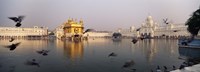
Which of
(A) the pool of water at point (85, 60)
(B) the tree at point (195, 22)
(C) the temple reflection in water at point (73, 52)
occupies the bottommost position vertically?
(A) the pool of water at point (85, 60)

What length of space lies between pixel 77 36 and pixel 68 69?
39.6 metres

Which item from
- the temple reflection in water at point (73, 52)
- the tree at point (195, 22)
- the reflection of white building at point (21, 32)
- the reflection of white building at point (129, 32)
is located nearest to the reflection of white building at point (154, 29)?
the reflection of white building at point (129, 32)

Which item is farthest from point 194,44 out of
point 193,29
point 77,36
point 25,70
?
point 77,36

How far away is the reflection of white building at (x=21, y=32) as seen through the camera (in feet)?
245

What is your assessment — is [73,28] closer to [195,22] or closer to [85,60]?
[195,22]

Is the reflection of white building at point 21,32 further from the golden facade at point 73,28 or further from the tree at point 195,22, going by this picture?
the tree at point 195,22

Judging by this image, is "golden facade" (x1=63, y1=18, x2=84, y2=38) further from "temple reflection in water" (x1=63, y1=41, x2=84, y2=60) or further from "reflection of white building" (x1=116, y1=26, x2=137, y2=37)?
"reflection of white building" (x1=116, y1=26, x2=137, y2=37)

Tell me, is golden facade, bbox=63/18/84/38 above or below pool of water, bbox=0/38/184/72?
above

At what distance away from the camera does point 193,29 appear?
68.3 feet

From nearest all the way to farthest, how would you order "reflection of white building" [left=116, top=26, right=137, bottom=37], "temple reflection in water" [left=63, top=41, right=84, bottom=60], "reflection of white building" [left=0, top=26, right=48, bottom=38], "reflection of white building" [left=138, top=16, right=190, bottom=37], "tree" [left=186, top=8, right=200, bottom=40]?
1. "temple reflection in water" [left=63, top=41, right=84, bottom=60]
2. "tree" [left=186, top=8, right=200, bottom=40]
3. "reflection of white building" [left=0, top=26, right=48, bottom=38]
4. "reflection of white building" [left=138, top=16, right=190, bottom=37]
5. "reflection of white building" [left=116, top=26, right=137, bottom=37]

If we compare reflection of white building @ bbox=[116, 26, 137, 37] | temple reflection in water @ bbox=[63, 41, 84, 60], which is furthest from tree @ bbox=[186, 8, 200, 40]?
reflection of white building @ bbox=[116, 26, 137, 37]

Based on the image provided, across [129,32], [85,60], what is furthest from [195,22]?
[129,32]

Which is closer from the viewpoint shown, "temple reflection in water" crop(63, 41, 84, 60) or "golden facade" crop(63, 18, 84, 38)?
"temple reflection in water" crop(63, 41, 84, 60)

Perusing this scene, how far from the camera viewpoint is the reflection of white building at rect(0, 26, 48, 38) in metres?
74.6
